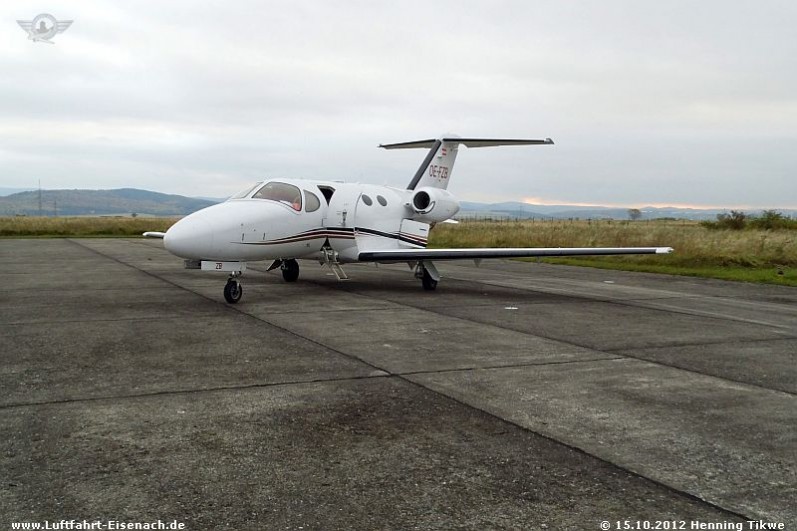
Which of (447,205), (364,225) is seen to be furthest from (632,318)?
(447,205)

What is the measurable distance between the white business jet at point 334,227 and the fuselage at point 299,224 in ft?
0.06

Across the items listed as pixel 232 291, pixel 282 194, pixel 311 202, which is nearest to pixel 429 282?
pixel 311 202

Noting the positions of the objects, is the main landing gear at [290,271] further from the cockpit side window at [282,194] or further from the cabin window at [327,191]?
the cockpit side window at [282,194]

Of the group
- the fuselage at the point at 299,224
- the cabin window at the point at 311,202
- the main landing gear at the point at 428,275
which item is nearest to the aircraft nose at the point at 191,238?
the fuselage at the point at 299,224

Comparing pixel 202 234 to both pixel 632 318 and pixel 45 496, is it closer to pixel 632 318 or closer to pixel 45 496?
pixel 632 318

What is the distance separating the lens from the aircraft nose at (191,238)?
476 inches

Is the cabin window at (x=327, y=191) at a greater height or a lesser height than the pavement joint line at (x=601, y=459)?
greater

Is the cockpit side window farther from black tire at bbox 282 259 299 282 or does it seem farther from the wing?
black tire at bbox 282 259 299 282

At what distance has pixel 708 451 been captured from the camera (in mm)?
5027

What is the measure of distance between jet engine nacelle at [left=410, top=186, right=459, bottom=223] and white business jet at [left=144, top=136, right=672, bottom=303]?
0.03 metres

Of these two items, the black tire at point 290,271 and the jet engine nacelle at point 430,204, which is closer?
the black tire at point 290,271

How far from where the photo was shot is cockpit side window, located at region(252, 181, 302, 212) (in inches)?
559

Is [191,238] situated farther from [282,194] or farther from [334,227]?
[334,227]

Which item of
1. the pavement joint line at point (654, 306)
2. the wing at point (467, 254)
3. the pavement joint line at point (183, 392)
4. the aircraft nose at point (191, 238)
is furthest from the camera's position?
the wing at point (467, 254)
